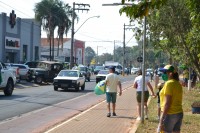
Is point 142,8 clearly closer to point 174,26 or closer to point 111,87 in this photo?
point 111,87

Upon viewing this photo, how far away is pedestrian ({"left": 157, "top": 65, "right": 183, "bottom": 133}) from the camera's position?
741 centimetres

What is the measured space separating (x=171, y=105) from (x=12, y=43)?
44.4m

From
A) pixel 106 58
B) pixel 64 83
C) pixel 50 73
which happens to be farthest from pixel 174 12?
pixel 106 58

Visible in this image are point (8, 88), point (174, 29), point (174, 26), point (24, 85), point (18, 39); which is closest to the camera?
point (174, 26)

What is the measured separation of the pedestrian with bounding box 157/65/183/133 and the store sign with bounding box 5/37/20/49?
42.6 meters

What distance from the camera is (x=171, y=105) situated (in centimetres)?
751

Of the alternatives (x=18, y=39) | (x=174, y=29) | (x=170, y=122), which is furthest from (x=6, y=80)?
(x=18, y=39)

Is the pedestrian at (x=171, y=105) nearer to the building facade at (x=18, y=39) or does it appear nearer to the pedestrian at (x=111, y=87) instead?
the pedestrian at (x=111, y=87)

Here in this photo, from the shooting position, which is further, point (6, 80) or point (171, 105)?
point (6, 80)

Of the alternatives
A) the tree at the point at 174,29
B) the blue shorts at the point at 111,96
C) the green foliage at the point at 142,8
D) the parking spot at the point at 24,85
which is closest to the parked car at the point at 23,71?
the parking spot at the point at 24,85

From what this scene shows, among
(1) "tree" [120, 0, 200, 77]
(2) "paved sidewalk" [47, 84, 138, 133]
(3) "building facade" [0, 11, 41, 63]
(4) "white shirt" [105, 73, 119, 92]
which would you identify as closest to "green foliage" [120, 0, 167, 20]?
(2) "paved sidewalk" [47, 84, 138, 133]

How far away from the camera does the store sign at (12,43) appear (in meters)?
48.6

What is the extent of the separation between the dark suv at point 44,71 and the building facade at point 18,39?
30.7ft

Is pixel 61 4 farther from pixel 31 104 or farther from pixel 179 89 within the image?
pixel 179 89
